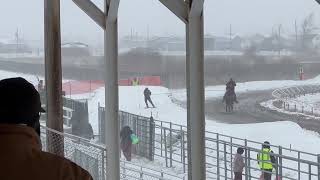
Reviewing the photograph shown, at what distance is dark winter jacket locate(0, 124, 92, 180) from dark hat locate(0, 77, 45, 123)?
0.11 feet

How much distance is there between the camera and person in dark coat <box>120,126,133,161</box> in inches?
159

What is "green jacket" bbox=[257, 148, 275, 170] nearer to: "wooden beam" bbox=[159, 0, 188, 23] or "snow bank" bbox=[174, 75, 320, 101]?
"snow bank" bbox=[174, 75, 320, 101]

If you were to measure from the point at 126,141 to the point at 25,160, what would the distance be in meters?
3.03

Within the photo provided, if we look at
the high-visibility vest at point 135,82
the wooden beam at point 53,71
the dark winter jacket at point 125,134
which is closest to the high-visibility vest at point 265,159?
the high-visibility vest at point 135,82

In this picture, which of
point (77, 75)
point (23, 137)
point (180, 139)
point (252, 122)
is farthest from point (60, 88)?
point (23, 137)

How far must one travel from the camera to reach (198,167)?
3.25m

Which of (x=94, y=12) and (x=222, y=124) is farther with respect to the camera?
(x=94, y=12)

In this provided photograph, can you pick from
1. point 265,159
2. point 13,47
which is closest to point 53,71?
point 13,47

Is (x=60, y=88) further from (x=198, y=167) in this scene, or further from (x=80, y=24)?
(x=198, y=167)

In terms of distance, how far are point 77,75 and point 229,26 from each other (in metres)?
1.55

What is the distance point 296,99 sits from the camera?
277cm

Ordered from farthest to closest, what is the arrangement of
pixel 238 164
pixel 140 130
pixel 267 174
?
pixel 140 130
pixel 238 164
pixel 267 174

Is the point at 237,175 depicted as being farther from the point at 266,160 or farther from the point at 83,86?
the point at 83,86

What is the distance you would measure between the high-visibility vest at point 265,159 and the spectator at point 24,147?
2.11 metres
